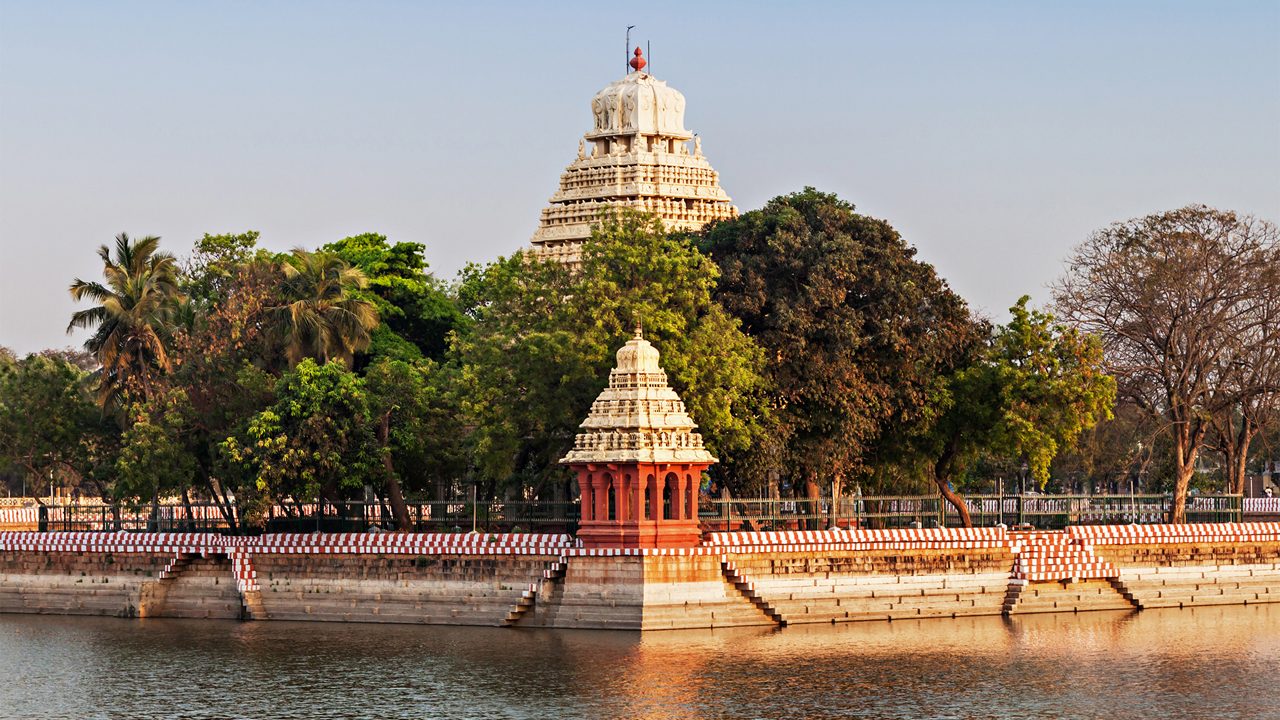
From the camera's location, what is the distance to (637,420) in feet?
180

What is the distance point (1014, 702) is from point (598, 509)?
41.9ft

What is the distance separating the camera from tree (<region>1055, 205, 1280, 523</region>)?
7006cm

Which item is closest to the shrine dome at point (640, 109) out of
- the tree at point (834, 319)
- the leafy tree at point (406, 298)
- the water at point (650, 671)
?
the leafy tree at point (406, 298)

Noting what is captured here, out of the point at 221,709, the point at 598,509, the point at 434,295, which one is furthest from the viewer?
the point at 434,295

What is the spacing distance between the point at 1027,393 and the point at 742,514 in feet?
34.4

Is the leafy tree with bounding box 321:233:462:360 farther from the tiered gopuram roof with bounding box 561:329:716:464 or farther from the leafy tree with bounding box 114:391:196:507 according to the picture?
the tiered gopuram roof with bounding box 561:329:716:464

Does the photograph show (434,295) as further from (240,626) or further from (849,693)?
(849,693)

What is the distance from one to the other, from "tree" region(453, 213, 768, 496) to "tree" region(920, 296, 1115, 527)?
7.40 m

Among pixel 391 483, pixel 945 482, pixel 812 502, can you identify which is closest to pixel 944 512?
pixel 812 502

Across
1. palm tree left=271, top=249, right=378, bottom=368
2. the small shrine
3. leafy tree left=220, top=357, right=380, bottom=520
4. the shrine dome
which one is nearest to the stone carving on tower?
the shrine dome

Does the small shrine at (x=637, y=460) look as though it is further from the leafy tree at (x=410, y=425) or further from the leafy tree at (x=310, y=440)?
the leafy tree at (x=310, y=440)

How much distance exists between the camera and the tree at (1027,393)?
64750 millimetres

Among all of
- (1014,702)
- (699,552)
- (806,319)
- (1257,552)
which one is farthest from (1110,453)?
(1014,702)

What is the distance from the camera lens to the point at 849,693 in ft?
153
